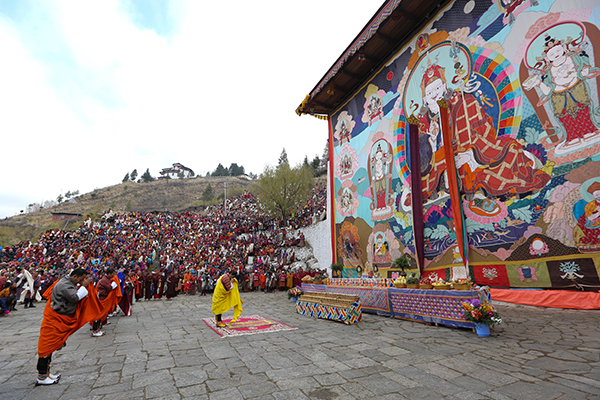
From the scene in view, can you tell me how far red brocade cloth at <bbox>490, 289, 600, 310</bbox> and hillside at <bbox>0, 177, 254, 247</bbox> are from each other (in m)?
43.7

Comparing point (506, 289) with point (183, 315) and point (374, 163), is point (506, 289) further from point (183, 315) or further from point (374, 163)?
point (183, 315)

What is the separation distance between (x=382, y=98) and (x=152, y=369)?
41.8 ft

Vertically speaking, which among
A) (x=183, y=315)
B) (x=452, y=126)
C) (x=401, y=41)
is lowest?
(x=183, y=315)

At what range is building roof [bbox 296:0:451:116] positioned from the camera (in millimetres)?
10680

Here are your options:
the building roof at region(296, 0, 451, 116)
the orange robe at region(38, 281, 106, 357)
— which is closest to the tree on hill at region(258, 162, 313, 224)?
the building roof at region(296, 0, 451, 116)

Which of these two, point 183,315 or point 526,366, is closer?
point 526,366

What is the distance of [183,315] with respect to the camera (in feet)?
28.2

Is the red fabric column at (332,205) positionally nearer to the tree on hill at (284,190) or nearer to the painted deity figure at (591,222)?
the tree on hill at (284,190)

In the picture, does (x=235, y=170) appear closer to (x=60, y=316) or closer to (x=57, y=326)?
(x=60, y=316)

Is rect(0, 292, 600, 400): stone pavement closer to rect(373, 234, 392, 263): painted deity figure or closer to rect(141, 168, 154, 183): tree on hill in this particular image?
rect(373, 234, 392, 263): painted deity figure

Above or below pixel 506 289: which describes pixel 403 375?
below

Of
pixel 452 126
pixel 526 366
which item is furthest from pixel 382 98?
pixel 526 366

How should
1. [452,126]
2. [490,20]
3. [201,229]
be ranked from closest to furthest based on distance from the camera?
[490,20] < [452,126] < [201,229]

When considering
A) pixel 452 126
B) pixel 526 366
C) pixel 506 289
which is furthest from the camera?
pixel 452 126
